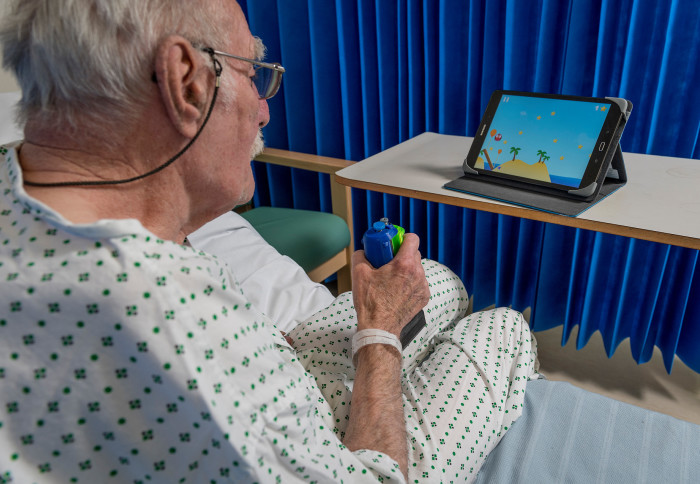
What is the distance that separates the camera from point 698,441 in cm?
86

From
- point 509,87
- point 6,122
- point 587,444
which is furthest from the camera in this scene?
point 509,87

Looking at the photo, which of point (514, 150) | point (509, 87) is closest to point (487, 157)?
point (514, 150)

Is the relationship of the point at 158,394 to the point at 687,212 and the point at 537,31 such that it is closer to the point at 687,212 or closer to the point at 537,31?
the point at 687,212

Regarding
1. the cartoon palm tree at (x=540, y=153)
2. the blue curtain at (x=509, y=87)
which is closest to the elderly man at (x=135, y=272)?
the cartoon palm tree at (x=540, y=153)

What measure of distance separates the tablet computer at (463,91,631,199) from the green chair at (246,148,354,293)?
0.55 meters

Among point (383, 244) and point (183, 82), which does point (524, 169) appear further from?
point (183, 82)

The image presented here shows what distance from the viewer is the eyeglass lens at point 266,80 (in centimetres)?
74

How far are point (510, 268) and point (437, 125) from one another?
0.57 m

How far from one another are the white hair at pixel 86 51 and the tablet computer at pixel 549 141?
80cm

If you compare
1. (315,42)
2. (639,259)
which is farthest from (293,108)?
(639,259)

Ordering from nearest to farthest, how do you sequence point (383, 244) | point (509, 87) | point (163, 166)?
point (163, 166) < point (383, 244) < point (509, 87)

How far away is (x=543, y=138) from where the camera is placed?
1.14m

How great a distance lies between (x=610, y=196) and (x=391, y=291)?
1.68 ft

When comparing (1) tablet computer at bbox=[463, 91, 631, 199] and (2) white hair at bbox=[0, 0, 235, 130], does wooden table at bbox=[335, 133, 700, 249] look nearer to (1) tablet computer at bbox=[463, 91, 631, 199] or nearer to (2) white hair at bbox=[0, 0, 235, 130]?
(1) tablet computer at bbox=[463, 91, 631, 199]
